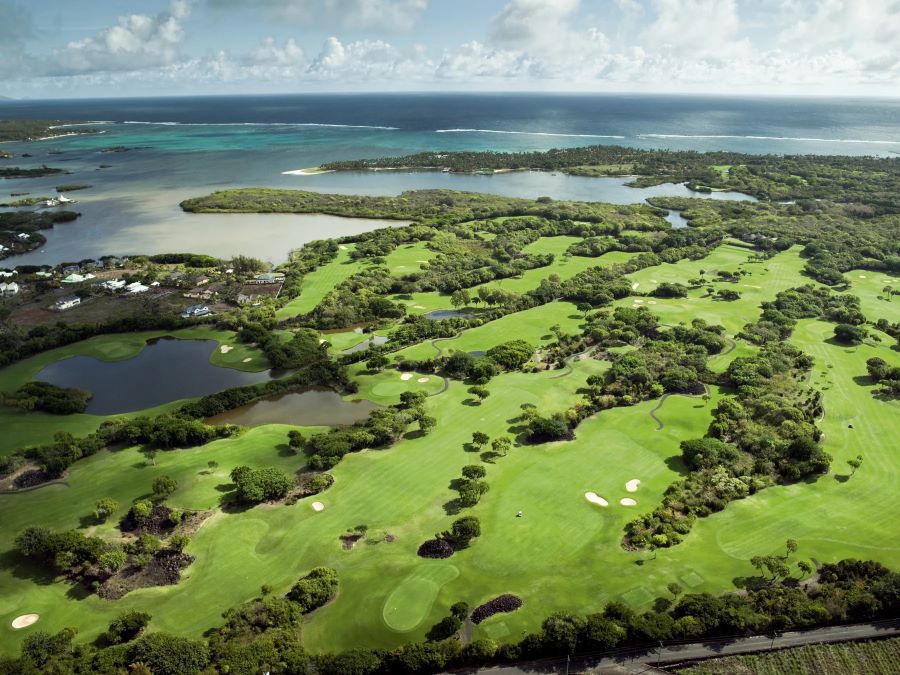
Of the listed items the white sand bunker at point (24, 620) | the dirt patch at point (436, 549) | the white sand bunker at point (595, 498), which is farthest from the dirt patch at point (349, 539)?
the white sand bunker at point (24, 620)

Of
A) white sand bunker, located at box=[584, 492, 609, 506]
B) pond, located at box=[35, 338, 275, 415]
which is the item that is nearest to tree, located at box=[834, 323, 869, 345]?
white sand bunker, located at box=[584, 492, 609, 506]

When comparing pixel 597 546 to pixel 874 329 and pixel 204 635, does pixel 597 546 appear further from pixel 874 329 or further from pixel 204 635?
pixel 874 329

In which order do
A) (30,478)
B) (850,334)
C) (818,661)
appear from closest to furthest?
(818,661) → (30,478) → (850,334)

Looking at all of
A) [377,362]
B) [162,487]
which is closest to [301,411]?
[377,362]

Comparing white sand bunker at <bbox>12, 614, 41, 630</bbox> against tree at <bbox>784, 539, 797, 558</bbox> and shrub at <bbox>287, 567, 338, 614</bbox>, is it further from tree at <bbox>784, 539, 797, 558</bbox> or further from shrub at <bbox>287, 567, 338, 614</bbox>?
tree at <bbox>784, 539, 797, 558</bbox>

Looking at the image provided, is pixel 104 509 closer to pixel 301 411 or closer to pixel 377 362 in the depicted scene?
pixel 301 411

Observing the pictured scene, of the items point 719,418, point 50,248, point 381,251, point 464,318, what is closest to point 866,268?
point 719,418
